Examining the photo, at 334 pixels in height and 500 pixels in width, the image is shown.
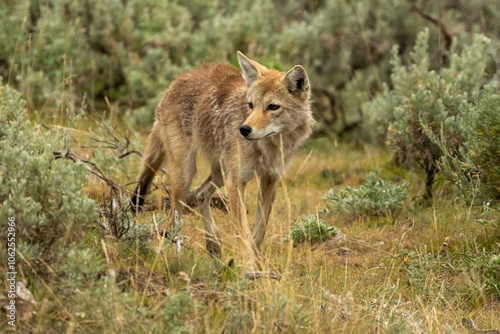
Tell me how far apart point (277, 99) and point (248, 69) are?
0.46m

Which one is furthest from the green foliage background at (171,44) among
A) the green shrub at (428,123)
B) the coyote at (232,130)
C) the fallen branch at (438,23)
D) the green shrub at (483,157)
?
the green shrub at (483,157)

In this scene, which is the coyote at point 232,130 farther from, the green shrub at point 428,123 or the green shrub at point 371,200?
Result: the green shrub at point 428,123

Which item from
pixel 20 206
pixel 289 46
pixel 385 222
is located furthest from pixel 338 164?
pixel 20 206

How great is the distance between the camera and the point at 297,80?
5.16 m

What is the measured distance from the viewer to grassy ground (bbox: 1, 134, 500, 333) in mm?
3252

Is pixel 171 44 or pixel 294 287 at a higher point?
pixel 171 44

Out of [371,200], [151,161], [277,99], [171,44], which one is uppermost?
[277,99]

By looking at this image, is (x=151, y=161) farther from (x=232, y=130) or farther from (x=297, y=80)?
(x=297, y=80)

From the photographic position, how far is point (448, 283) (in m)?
4.78

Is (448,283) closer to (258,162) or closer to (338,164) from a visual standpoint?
(258,162)

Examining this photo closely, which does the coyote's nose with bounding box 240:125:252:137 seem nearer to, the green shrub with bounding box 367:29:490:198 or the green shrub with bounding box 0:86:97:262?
the green shrub with bounding box 0:86:97:262

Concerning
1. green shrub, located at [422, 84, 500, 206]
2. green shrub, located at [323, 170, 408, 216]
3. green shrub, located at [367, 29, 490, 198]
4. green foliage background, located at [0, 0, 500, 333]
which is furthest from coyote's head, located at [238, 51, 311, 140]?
green shrub, located at [367, 29, 490, 198]

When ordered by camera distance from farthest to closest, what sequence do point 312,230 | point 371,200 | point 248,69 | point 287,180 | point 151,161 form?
point 287,180
point 371,200
point 151,161
point 312,230
point 248,69

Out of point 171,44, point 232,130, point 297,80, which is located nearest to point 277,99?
point 297,80
